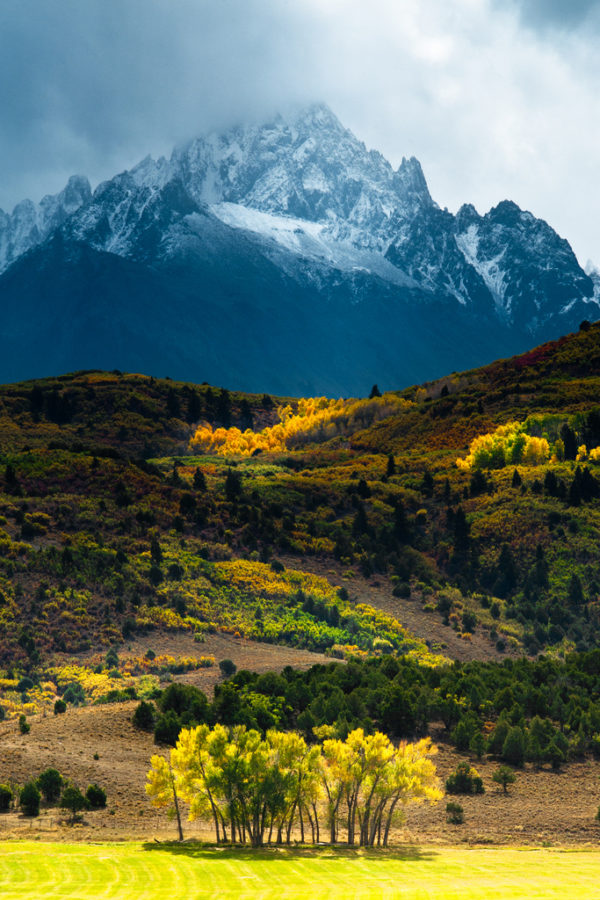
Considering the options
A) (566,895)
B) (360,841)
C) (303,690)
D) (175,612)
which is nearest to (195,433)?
(175,612)

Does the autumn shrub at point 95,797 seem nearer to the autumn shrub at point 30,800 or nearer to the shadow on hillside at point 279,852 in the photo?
the autumn shrub at point 30,800

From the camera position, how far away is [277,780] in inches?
1802

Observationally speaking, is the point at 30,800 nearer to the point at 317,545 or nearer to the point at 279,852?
the point at 279,852

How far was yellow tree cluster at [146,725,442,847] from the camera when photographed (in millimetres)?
45844

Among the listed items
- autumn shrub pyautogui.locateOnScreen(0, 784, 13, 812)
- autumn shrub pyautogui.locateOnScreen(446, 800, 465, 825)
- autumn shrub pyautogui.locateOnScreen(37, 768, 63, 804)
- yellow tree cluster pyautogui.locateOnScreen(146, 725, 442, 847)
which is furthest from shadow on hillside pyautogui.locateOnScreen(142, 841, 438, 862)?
autumn shrub pyautogui.locateOnScreen(0, 784, 13, 812)

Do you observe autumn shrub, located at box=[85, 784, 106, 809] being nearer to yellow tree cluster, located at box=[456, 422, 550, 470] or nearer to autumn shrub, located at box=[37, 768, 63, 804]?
autumn shrub, located at box=[37, 768, 63, 804]

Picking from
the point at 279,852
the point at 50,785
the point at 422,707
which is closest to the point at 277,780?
the point at 279,852

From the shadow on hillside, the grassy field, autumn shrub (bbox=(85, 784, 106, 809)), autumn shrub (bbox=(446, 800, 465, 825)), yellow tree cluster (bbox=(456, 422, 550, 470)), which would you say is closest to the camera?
the grassy field

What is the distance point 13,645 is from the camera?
8788 centimetres

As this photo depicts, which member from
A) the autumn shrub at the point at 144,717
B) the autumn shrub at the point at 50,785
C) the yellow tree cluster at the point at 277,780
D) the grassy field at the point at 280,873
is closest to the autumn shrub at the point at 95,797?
the autumn shrub at the point at 50,785

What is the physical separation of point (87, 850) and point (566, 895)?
64.2 feet

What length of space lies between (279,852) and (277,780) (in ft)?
10.2

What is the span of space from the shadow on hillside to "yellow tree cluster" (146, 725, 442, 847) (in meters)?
1.16

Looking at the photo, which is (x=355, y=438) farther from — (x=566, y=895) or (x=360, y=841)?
(x=566, y=895)
